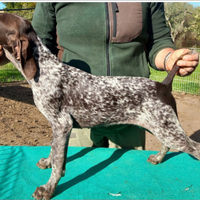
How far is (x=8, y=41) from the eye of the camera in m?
1.91

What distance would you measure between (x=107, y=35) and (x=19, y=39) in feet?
3.29

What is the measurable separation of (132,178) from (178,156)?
832 mm

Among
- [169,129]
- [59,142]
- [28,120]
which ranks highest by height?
[169,129]

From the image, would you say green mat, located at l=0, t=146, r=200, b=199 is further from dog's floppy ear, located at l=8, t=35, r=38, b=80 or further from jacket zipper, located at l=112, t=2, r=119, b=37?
jacket zipper, located at l=112, t=2, r=119, b=37

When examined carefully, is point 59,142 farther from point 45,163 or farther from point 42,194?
point 45,163

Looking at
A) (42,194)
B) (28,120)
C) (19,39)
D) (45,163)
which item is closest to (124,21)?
(19,39)

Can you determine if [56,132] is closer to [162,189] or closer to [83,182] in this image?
[83,182]

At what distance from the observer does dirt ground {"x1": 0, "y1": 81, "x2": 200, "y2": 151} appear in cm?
607

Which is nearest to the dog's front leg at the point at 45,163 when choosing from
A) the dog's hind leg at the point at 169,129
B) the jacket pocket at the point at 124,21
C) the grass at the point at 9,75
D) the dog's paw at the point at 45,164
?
the dog's paw at the point at 45,164

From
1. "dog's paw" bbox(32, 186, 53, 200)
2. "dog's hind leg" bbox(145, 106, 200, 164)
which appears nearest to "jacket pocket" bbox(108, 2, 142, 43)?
"dog's hind leg" bbox(145, 106, 200, 164)

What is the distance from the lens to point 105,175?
2607mm

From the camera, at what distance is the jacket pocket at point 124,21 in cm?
251

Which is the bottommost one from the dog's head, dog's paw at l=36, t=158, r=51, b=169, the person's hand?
dog's paw at l=36, t=158, r=51, b=169

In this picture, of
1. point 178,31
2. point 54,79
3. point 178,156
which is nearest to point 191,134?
point 178,156
